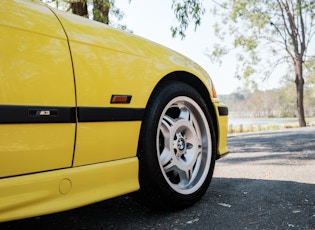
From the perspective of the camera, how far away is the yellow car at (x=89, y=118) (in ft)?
4.59

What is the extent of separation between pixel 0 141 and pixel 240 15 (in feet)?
75.5

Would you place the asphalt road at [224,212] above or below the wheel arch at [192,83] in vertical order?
below

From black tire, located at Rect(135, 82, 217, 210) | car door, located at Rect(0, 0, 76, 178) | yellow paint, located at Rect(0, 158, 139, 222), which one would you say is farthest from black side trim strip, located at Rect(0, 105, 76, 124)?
black tire, located at Rect(135, 82, 217, 210)

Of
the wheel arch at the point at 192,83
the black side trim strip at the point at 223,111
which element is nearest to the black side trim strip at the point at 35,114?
the wheel arch at the point at 192,83

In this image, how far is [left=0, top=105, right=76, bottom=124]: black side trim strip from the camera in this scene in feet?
4.41

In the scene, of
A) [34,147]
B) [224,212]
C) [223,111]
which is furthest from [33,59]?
[223,111]

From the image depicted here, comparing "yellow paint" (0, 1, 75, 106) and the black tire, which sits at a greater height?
"yellow paint" (0, 1, 75, 106)

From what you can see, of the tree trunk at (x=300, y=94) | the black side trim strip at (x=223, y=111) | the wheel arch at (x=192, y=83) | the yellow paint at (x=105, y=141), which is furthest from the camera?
the tree trunk at (x=300, y=94)

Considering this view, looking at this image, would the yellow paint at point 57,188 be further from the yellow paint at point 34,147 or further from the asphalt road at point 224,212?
the asphalt road at point 224,212

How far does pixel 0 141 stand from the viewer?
133 cm

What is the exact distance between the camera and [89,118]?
1.67 meters

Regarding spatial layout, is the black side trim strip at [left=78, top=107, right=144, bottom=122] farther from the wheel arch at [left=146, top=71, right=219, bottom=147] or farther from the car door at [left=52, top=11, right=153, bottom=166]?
the wheel arch at [left=146, top=71, right=219, bottom=147]

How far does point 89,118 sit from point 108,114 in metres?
0.13

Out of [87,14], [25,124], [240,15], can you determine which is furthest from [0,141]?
[240,15]
